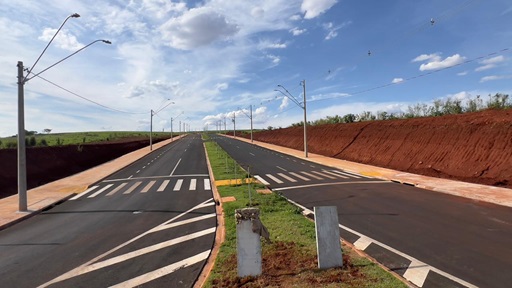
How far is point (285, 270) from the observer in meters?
6.58

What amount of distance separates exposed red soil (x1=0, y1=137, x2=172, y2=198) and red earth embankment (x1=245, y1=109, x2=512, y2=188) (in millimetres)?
30127

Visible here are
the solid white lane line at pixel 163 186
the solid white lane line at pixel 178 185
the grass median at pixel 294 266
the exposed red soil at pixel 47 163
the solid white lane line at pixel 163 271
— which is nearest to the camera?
the grass median at pixel 294 266

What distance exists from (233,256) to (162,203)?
29.5 ft

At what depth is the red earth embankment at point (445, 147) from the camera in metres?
20.3

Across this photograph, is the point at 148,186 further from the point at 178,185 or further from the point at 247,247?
the point at 247,247

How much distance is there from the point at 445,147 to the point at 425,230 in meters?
18.0

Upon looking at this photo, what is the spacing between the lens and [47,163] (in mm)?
36031

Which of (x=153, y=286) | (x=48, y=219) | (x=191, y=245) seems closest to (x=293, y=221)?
(x=191, y=245)

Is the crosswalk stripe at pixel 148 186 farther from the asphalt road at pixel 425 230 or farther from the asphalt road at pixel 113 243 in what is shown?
the asphalt road at pixel 425 230

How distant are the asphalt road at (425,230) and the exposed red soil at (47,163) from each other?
23.0 metres

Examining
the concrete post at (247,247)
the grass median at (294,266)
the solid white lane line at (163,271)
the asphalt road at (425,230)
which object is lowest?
the solid white lane line at (163,271)

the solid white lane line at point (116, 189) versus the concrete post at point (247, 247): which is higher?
the concrete post at point (247, 247)

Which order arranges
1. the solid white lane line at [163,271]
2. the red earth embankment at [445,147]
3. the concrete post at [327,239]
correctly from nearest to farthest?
the concrete post at [327,239]
the solid white lane line at [163,271]
the red earth embankment at [445,147]

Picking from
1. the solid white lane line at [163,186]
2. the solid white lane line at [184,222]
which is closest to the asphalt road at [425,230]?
the solid white lane line at [184,222]
